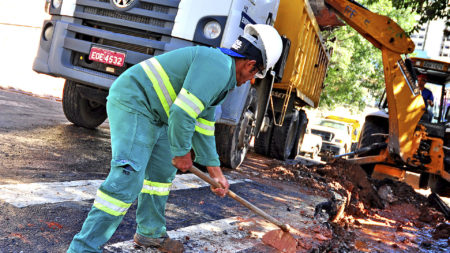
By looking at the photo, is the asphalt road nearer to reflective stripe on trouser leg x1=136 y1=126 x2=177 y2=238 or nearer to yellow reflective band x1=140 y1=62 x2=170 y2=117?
reflective stripe on trouser leg x1=136 y1=126 x2=177 y2=238

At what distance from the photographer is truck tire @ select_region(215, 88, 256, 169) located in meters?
6.29

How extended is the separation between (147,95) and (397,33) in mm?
6769

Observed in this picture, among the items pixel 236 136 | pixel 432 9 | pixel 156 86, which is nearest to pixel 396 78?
pixel 432 9

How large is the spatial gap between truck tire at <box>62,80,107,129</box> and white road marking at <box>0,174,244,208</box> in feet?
10.4

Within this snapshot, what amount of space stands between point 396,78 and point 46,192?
6.88 m

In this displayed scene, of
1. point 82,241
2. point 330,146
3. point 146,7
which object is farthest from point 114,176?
point 330,146

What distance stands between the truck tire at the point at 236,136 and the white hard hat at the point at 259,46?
3.27 m

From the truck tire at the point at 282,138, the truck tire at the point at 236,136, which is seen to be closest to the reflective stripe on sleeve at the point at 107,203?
the truck tire at the point at 236,136

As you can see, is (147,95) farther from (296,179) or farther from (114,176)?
(296,179)

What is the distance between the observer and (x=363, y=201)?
7.50 meters

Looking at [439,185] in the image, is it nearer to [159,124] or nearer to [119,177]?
[159,124]

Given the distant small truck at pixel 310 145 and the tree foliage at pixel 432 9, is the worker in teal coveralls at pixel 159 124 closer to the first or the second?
the tree foliage at pixel 432 9

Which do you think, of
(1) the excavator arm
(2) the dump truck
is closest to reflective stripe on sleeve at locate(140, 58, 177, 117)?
(2) the dump truck

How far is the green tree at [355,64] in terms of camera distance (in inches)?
776
